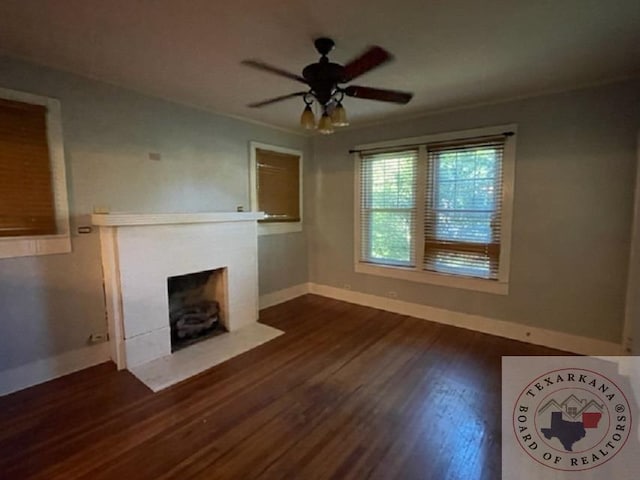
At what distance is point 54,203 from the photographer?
2.49m

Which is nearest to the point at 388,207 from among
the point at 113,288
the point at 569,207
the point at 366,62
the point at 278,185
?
A: the point at 278,185

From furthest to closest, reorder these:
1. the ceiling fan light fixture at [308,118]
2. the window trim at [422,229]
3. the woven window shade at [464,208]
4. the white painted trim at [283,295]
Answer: the white painted trim at [283,295] → the woven window shade at [464,208] → the window trim at [422,229] → the ceiling fan light fixture at [308,118]

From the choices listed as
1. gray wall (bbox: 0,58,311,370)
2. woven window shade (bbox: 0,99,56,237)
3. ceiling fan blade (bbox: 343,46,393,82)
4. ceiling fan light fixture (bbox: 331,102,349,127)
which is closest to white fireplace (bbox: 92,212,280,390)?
gray wall (bbox: 0,58,311,370)

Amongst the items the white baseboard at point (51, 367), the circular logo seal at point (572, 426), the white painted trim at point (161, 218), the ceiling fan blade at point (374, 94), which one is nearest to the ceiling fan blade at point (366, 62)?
the ceiling fan blade at point (374, 94)

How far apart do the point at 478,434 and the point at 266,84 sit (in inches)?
120

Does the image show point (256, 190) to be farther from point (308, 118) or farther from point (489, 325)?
point (489, 325)

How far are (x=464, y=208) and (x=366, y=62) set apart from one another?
2.29 metres

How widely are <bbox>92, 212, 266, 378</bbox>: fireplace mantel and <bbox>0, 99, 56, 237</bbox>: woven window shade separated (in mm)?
359

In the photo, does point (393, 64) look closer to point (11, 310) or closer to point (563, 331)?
point (563, 331)

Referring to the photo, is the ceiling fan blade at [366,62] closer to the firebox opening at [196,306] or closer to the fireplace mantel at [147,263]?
the fireplace mantel at [147,263]

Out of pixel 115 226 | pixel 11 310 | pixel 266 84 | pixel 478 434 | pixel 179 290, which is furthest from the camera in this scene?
pixel 179 290

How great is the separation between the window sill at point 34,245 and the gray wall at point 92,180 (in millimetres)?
50

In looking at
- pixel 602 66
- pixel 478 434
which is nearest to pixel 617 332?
pixel 478 434

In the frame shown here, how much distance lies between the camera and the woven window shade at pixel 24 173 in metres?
2.27
